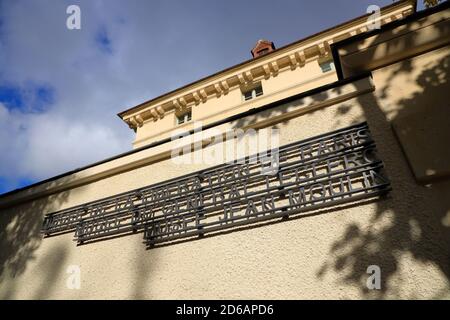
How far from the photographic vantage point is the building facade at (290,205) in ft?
8.45

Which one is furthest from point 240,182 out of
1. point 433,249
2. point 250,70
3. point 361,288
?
point 250,70

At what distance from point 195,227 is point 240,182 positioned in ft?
2.68

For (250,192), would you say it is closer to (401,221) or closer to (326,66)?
(401,221)

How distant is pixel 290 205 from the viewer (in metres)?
3.08

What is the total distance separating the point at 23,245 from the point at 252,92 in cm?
1235

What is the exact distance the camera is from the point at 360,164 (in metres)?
3.01

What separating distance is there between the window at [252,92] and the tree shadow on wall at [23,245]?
11.3 meters

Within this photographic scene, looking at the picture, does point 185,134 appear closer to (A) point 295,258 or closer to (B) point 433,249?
(A) point 295,258

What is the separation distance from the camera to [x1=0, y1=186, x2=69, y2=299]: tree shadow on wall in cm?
442

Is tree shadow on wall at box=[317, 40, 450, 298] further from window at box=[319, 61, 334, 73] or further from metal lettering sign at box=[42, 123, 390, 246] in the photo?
window at box=[319, 61, 334, 73]

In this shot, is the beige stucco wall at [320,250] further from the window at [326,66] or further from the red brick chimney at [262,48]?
the red brick chimney at [262,48]

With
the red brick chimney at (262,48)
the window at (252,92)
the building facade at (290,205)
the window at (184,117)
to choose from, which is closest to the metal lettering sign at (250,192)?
the building facade at (290,205)
